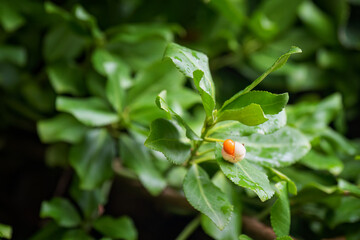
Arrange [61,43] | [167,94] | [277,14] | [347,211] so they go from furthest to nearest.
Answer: [277,14] → [61,43] → [167,94] → [347,211]

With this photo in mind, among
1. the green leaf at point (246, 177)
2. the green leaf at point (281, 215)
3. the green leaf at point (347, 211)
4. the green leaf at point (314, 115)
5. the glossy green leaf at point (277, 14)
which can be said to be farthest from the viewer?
the glossy green leaf at point (277, 14)

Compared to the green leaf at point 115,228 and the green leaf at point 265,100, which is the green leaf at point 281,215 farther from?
the green leaf at point 115,228

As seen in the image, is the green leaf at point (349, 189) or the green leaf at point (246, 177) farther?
the green leaf at point (349, 189)

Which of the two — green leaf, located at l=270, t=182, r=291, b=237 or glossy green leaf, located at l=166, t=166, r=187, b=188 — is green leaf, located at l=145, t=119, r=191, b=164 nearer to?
green leaf, located at l=270, t=182, r=291, b=237

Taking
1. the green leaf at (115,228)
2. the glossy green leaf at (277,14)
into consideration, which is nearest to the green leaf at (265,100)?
the green leaf at (115,228)

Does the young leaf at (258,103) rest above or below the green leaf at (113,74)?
above

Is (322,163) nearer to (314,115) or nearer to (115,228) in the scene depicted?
(314,115)

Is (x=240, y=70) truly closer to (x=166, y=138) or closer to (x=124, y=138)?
(x=124, y=138)

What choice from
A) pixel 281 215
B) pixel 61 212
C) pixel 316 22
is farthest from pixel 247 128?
pixel 316 22
